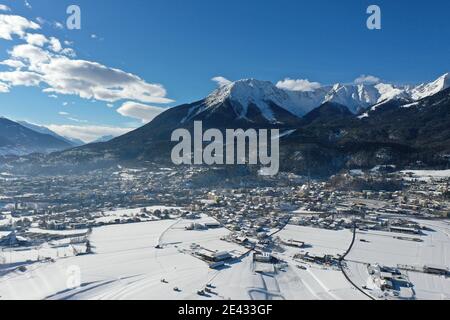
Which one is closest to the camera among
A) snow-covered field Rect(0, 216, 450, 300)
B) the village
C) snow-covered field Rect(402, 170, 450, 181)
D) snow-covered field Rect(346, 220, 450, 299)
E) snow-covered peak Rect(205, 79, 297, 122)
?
snow-covered field Rect(0, 216, 450, 300)

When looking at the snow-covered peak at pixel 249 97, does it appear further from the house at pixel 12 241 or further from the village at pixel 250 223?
the house at pixel 12 241

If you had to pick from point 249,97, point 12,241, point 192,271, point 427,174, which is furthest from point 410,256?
point 249,97

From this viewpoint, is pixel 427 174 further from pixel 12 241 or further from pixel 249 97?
pixel 249 97

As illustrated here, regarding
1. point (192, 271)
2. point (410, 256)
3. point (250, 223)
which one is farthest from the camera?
point (250, 223)

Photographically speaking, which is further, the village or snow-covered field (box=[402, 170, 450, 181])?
snow-covered field (box=[402, 170, 450, 181])

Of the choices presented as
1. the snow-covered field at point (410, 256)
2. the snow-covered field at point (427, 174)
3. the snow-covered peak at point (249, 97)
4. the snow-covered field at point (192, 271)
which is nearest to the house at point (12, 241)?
the snow-covered field at point (192, 271)

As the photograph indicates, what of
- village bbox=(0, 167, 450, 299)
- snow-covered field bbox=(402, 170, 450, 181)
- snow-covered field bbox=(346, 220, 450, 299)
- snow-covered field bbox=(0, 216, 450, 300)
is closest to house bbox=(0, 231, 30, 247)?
village bbox=(0, 167, 450, 299)

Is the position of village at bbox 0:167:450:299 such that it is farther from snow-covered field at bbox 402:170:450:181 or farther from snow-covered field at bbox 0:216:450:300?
snow-covered field at bbox 402:170:450:181

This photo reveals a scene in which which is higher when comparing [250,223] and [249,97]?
[249,97]

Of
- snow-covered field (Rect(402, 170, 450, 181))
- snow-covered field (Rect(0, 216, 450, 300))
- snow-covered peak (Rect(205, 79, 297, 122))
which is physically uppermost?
snow-covered peak (Rect(205, 79, 297, 122))
